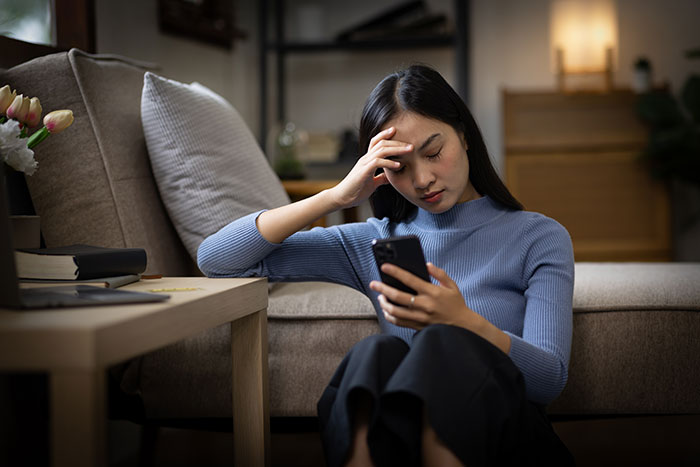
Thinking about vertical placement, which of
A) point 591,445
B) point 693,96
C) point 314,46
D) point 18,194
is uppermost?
point 314,46

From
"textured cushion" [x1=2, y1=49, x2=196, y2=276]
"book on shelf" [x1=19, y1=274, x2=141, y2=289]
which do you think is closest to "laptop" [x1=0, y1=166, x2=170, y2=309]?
"book on shelf" [x1=19, y1=274, x2=141, y2=289]

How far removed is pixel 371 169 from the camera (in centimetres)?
102

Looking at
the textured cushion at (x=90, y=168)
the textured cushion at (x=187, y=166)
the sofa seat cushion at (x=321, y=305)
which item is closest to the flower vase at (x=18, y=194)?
the textured cushion at (x=90, y=168)

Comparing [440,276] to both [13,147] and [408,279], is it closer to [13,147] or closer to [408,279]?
[408,279]

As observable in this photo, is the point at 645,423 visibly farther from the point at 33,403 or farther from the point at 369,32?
the point at 369,32

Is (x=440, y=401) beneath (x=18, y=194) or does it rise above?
beneath

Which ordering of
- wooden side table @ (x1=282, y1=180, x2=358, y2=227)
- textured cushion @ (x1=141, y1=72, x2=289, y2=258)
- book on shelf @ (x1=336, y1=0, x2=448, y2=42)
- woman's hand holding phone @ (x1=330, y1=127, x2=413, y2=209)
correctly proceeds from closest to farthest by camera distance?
woman's hand holding phone @ (x1=330, y1=127, x2=413, y2=209), textured cushion @ (x1=141, y1=72, x2=289, y2=258), wooden side table @ (x1=282, y1=180, x2=358, y2=227), book on shelf @ (x1=336, y1=0, x2=448, y2=42)

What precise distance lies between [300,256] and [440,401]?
1.41 feet

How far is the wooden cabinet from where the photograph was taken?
130 inches

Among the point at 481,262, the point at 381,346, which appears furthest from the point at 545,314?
the point at 381,346

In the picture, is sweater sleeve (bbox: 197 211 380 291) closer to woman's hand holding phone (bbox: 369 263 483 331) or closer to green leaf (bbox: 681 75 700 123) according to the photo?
woman's hand holding phone (bbox: 369 263 483 331)

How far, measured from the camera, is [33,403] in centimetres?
138

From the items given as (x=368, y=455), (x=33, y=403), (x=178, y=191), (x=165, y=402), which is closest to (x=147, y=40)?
(x=178, y=191)

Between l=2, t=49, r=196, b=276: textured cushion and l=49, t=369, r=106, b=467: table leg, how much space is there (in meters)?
0.67
